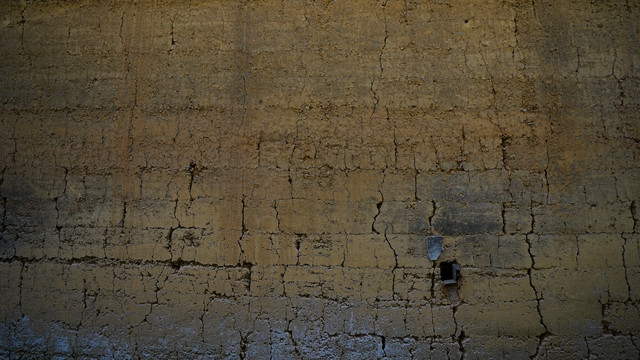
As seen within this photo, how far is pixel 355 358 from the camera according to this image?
9.11ft

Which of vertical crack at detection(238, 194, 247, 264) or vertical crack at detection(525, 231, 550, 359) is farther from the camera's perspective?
vertical crack at detection(238, 194, 247, 264)

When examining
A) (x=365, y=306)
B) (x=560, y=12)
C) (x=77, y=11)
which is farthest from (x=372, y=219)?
(x=77, y=11)

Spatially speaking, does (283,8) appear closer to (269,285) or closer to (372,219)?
(372,219)

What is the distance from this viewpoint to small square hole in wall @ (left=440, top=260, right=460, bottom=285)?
2777 millimetres

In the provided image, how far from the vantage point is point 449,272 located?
2.82 metres

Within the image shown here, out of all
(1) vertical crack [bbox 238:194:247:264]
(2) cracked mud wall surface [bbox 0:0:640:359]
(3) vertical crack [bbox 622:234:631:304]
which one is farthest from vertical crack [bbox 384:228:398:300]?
→ (3) vertical crack [bbox 622:234:631:304]

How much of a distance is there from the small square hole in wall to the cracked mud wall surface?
0.04m

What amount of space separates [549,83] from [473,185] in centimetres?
90

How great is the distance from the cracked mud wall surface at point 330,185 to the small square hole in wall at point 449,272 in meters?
0.04

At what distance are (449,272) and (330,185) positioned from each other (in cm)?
101

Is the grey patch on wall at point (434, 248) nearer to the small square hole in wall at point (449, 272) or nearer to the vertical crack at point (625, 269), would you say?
the small square hole in wall at point (449, 272)

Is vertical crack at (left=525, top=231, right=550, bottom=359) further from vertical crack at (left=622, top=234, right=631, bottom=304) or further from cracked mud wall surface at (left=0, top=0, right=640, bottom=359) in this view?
vertical crack at (left=622, top=234, right=631, bottom=304)

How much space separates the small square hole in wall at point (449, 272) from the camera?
2.78m

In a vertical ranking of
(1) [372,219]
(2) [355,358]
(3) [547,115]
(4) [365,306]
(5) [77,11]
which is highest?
(5) [77,11]
